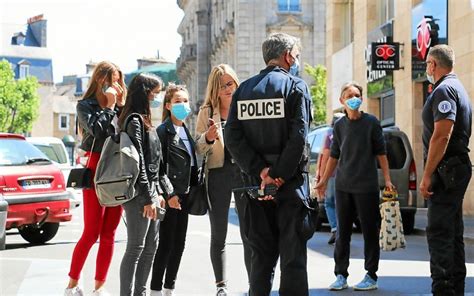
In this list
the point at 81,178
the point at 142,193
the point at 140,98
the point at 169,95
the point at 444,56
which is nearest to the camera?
the point at 142,193

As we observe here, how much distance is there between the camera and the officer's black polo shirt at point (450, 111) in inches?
274

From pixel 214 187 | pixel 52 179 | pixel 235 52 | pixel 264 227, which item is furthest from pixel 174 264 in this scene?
pixel 235 52

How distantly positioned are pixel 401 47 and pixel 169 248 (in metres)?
19.1

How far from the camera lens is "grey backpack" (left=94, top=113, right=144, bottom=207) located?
21.6 feet

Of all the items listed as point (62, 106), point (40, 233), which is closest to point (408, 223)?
point (40, 233)

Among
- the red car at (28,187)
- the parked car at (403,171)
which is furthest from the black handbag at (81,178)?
the parked car at (403,171)

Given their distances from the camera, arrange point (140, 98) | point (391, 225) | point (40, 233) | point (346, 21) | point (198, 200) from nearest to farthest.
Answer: point (140, 98) < point (198, 200) < point (391, 225) < point (40, 233) < point (346, 21)

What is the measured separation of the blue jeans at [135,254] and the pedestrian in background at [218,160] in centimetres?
71

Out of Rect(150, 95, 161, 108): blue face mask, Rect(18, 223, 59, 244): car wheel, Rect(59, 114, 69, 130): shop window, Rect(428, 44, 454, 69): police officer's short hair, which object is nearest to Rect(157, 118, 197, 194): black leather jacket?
Rect(150, 95, 161, 108): blue face mask

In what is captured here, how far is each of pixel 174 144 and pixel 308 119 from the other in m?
1.83

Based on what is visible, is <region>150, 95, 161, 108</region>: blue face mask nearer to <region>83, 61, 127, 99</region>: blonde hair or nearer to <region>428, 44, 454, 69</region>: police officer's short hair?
<region>83, 61, 127, 99</region>: blonde hair

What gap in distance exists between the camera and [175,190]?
23.9ft

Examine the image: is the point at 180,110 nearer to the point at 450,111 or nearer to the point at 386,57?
the point at 450,111

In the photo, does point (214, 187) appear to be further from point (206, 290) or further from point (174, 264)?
point (206, 290)
